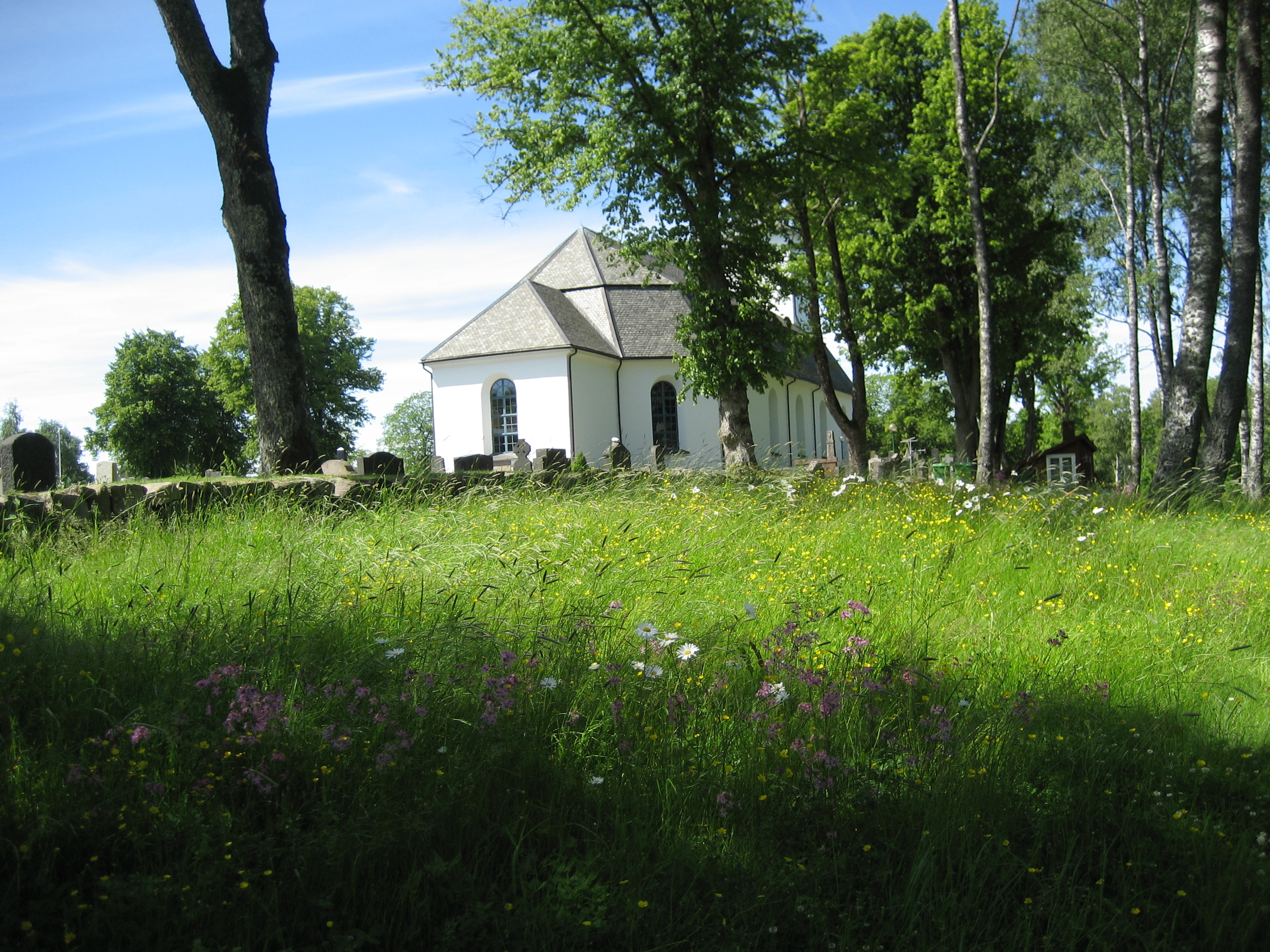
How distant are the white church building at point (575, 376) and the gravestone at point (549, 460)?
15988 millimetres

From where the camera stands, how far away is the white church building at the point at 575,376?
94.8 feet

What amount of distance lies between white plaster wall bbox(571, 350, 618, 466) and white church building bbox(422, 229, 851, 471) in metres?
0.04

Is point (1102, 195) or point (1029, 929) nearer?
point (1029, 929)

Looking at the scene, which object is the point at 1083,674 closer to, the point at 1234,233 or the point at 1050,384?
the point at 1234,233

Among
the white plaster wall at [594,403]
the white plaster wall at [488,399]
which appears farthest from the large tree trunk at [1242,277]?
the white plaster wall at [488,399]

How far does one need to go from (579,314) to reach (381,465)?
2437cm

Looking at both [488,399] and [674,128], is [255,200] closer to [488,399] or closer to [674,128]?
[674,128]

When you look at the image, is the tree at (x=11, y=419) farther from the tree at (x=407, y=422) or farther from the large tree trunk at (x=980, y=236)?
the large tree trunk at (x=980, y=236)

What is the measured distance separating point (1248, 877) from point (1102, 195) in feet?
76.4

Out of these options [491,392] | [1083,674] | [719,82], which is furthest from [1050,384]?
[1083,674]

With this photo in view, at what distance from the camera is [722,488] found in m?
8.83

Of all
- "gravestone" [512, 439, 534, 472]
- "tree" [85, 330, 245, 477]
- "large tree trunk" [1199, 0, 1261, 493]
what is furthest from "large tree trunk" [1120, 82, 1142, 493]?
"tree" [85, 330, 245, 477]

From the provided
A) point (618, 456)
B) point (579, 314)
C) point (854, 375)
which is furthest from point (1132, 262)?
point (579, 314)

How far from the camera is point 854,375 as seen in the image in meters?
22.6
